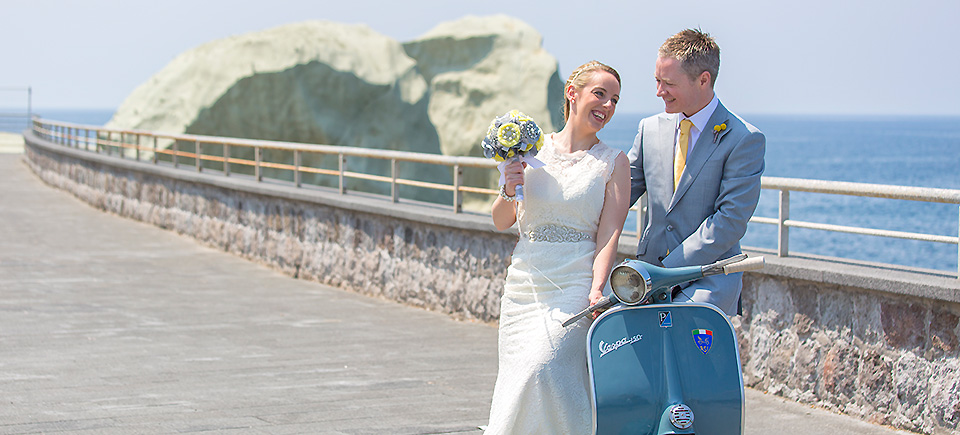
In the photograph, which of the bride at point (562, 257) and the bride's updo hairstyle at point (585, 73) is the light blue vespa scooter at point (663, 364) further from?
the bride's updo hairstyle at point (585, 73)

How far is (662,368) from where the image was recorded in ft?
13.3

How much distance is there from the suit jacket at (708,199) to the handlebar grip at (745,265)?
21 centimetres

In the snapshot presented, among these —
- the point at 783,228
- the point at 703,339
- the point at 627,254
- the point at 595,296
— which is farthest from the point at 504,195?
the point at 627,254

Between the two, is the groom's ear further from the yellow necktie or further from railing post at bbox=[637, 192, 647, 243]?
railing post at bbox=[637, 192, 647, 243]

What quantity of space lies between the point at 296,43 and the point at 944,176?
65314 mm

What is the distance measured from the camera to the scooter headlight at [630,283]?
12.9 feet

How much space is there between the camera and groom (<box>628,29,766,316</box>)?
412 cm

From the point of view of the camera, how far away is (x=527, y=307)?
4.55m

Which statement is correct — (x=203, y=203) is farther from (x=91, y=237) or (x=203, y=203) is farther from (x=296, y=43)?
(x=296, y=43)

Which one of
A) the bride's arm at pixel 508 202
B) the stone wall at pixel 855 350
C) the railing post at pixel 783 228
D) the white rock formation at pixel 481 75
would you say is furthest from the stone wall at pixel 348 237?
the white rock formation at pixel 481 75

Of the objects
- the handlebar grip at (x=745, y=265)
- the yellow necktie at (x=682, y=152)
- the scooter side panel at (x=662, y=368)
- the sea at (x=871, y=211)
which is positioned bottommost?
the sea at (x=871, y=211)

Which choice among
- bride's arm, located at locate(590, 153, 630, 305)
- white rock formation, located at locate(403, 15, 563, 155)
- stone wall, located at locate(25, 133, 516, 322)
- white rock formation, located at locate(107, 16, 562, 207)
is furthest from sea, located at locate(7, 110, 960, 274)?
bride's arm, located at locate(590, 153, 630, 305)

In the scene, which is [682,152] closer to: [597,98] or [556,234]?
[597,98]

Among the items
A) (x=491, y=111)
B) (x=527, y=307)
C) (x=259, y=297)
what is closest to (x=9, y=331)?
(x=259, y=297)
